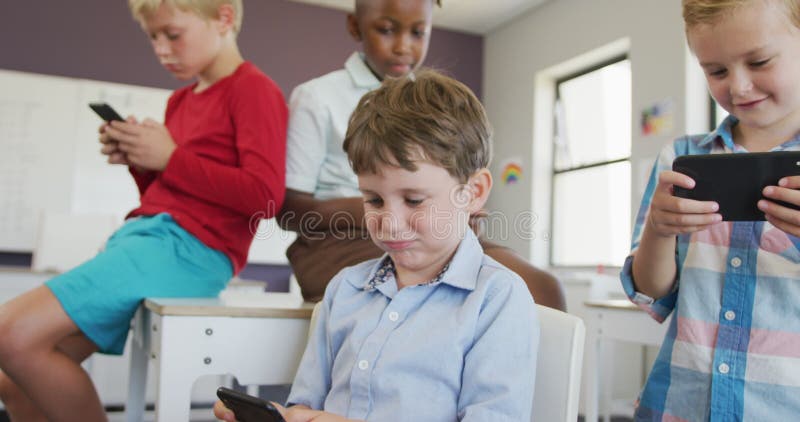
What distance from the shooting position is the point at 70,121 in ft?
15.9

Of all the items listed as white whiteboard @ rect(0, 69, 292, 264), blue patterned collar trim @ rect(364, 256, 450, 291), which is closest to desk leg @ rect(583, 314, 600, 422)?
blue patterned collar trim @ rect(364, 256, 450, 291)

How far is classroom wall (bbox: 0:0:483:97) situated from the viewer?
4.89 m

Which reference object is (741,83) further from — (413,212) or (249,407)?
(249,407)

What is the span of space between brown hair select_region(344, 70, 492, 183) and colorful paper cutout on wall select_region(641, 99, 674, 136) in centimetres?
343

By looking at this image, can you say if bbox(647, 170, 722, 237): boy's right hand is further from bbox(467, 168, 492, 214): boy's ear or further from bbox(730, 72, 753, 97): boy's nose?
bbox(467, 168, 492, 214): boy's ear

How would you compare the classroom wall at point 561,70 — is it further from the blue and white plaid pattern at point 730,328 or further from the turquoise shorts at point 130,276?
the blue and white plaid pattern at point 730,328

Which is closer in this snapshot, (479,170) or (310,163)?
(479,170)

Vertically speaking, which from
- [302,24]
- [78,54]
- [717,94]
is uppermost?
[302,24]

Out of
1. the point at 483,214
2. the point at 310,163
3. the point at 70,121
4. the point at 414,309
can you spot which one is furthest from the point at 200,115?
the point at 70,121

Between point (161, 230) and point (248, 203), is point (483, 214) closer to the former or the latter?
point (248, 203)

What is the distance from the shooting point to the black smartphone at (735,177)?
92cm

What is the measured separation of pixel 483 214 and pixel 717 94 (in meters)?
0.50

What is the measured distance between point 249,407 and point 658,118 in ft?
12.9

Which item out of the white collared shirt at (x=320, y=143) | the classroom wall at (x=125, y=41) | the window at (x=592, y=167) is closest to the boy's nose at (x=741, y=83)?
the white collared shirt at (x=320, y=143)
